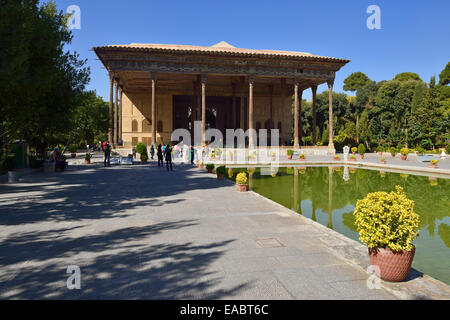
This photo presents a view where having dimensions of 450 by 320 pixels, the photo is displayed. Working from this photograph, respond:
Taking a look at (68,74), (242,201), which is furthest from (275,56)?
(242,201)

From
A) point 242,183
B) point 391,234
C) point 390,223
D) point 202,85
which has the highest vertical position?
point 202,85

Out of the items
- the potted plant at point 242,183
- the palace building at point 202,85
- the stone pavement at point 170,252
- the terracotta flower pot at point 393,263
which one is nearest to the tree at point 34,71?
the stone pavement at point 170,252

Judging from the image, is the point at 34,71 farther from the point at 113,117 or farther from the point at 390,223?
the point at 113,117

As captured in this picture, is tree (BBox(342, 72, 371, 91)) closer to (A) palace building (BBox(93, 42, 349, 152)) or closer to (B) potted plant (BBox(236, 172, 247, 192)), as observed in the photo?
(A) palace building (BBox(93, 42, 349, 152))

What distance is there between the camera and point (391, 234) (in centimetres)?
362

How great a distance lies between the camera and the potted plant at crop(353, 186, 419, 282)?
357 centimetres

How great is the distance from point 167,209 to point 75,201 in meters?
3.00

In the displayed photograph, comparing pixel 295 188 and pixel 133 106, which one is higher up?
pixel 133 106

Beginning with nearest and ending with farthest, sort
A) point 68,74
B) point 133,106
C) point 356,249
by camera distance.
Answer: point 356,249 < point 68,74 < point 133,106

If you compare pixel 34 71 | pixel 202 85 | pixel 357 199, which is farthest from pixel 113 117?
pixel 357 199

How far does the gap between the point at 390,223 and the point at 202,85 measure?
27500 millimetres
